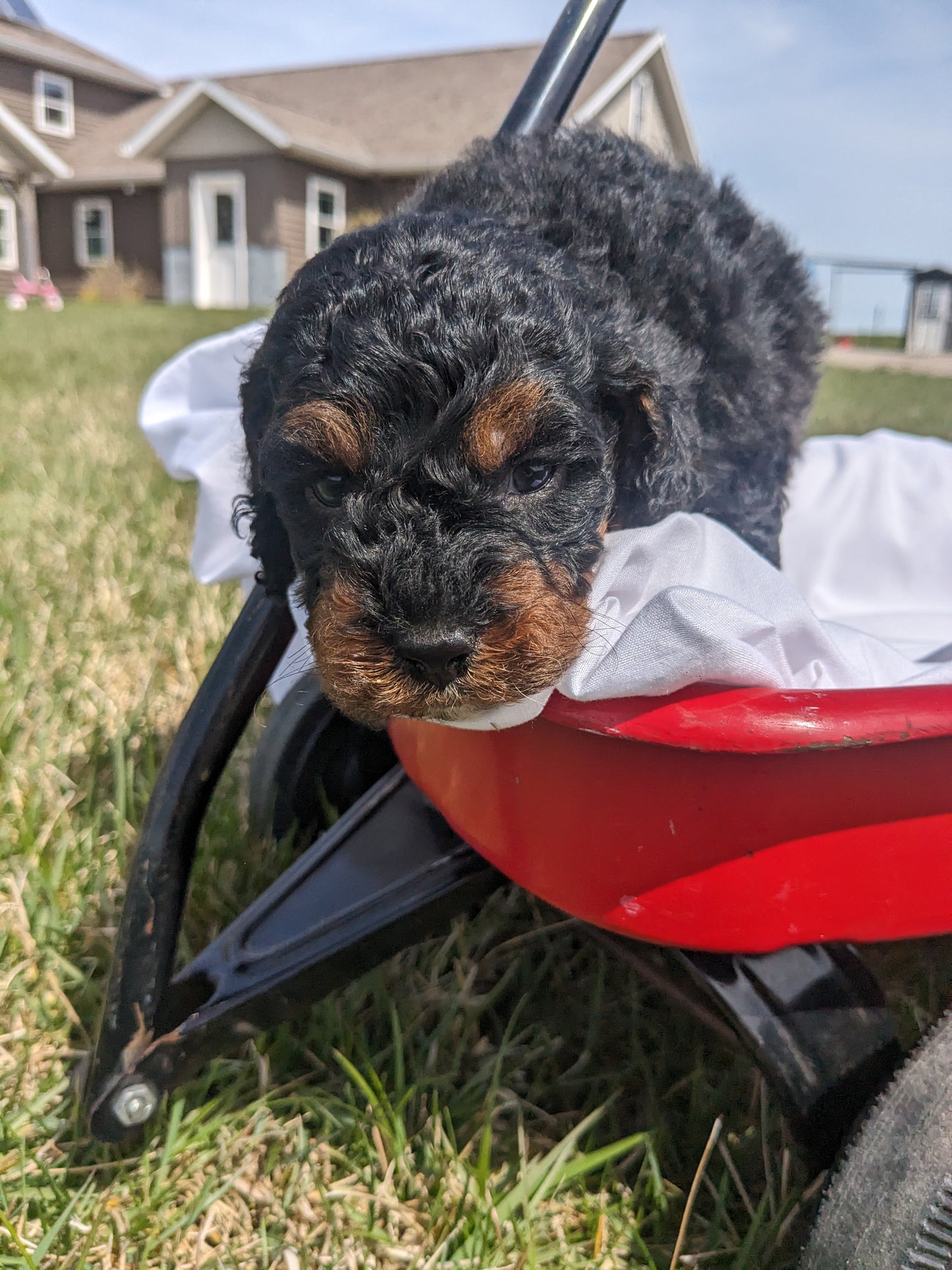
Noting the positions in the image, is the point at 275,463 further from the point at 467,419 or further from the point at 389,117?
the point at 389,117

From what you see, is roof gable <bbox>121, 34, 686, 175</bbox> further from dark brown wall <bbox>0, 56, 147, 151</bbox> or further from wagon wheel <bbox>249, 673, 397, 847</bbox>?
wagon wheel <bbox>249, 673, 397, 847</bbox>

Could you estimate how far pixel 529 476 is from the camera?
1442mm

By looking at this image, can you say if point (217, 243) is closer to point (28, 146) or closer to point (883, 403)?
point (28, 146)

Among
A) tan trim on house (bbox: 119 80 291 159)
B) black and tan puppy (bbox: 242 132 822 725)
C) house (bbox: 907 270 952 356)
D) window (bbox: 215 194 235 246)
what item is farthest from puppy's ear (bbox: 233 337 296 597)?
window (bbox: 215 194 235 246)

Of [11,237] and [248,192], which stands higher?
[248,192]

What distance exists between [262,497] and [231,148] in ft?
78.4

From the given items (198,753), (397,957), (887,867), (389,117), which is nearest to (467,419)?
(198,753)

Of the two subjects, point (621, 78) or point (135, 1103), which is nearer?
point (135, 1103)

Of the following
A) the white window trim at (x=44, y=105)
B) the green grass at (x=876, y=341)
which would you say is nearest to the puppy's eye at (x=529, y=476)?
the green grass at (x=876, y=341)

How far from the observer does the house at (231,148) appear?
72.7 ft

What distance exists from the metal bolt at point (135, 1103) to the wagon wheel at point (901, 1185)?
87 cm

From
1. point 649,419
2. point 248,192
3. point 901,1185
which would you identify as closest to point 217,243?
point 248,192

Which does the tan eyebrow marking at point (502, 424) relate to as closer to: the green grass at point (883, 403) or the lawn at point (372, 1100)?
the lawn at point (372, 1100)

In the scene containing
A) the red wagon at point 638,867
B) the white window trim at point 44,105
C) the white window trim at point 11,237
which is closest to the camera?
the red wagon at point 638,867
